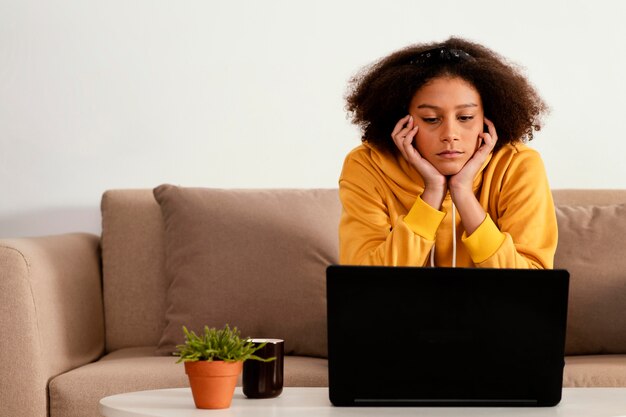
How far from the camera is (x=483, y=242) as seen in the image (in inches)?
75.9

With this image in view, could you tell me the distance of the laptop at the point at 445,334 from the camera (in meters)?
1.27

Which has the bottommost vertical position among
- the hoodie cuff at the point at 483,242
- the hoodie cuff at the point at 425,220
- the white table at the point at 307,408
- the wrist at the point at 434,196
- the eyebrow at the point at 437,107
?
the white table at the point at 307,408

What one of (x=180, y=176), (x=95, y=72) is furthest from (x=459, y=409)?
(x=95, y=72)

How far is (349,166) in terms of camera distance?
2.19m

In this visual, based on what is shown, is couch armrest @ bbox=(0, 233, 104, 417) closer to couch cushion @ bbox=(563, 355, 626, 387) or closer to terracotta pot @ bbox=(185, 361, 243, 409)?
terracotta pot @ bbox=(185, 361, 243, 409)

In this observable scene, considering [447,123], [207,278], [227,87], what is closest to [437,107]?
[447,123]

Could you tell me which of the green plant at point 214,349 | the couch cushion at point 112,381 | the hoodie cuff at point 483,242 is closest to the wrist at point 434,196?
the hoodie cuff at point 483,242

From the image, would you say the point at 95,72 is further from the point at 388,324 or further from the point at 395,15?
the point at 388,324

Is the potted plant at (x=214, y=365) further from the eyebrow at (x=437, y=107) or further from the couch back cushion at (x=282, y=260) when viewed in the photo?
the couch back cushion at (x=282, y=260)

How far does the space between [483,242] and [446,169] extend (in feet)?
0.65

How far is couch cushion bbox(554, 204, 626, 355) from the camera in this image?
7.95 ft

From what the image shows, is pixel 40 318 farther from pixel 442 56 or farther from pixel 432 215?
pixel 442 56

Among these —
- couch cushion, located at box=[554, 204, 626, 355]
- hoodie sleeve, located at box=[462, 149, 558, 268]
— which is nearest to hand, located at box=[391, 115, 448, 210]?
hoodie sleeve, located at box=[462, 149, 558, 268]

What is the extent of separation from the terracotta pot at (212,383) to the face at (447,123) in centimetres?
87
